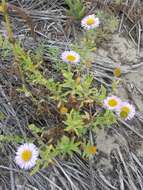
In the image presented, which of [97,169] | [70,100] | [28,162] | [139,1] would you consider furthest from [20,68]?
[139,1]

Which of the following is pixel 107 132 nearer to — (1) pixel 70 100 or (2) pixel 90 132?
(2) pixel 90 132

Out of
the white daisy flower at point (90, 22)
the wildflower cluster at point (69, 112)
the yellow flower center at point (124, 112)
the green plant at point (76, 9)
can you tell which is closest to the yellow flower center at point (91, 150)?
the wildflower cluster at point (69, 112)

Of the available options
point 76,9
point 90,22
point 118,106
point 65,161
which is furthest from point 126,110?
point 76,9

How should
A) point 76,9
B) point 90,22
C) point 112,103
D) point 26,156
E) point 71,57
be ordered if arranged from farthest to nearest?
point 76,9 < point 90,22 < point 71,57 < point 112,103 < point 26,156

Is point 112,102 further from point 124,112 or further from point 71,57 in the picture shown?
point 71,57

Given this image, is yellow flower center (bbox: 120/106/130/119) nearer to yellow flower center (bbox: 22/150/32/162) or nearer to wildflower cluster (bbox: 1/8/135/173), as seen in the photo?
wildflower cluster (bbox: 1/8/135/173)
